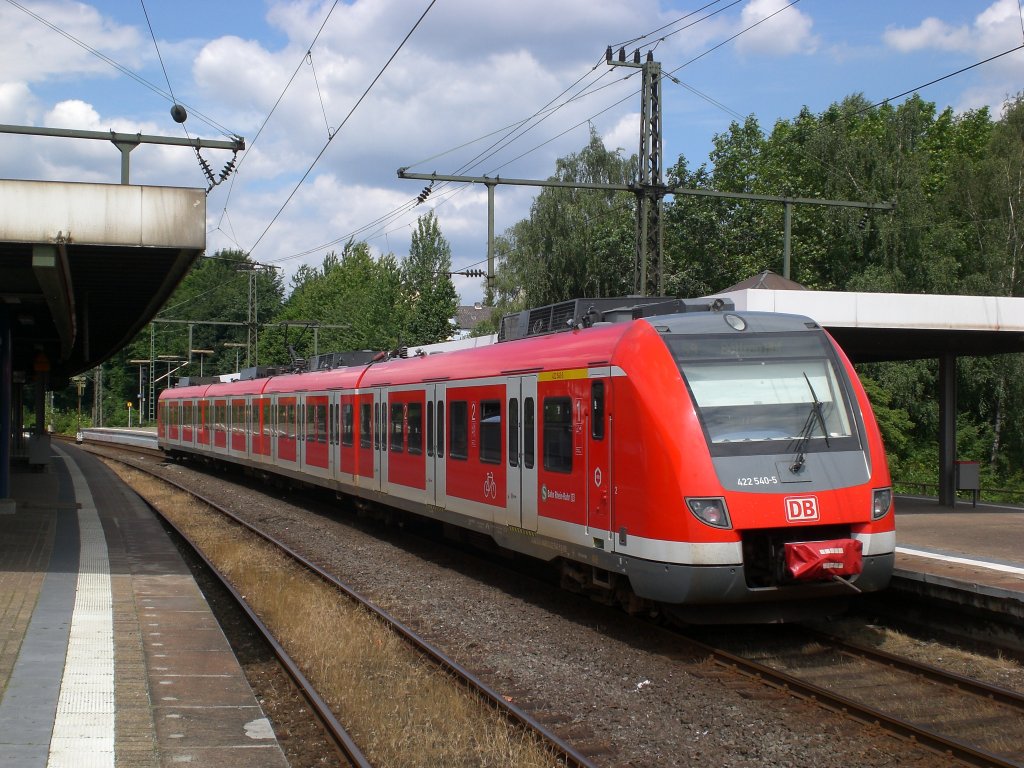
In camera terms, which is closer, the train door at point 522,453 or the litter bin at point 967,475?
the train door at point 522,453

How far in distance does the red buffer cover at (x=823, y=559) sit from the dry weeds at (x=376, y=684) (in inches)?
103

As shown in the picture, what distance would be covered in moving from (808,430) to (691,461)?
1.14m

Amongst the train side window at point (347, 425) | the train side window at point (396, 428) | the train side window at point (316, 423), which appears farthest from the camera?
the train side window at point (316, 423)

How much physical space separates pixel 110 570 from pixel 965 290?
3279 cm

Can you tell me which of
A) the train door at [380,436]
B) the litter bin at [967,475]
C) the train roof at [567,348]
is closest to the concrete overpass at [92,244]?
the train roof at [567,348]

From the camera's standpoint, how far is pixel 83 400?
10456cm

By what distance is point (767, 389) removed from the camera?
8.88 meters

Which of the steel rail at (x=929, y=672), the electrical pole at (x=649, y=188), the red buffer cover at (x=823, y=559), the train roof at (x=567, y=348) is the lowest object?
the steel rail at (x=929, y=672)

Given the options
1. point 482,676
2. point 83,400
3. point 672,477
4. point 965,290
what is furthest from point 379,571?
point 83,400

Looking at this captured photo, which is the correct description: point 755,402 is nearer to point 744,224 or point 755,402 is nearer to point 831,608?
point 831,608

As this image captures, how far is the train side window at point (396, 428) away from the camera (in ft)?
51.2

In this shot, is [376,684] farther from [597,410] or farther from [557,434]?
[557,434]

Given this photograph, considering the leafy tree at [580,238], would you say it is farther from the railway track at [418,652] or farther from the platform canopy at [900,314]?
the railway track at [418,652]

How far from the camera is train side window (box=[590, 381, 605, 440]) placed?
9352 mm
